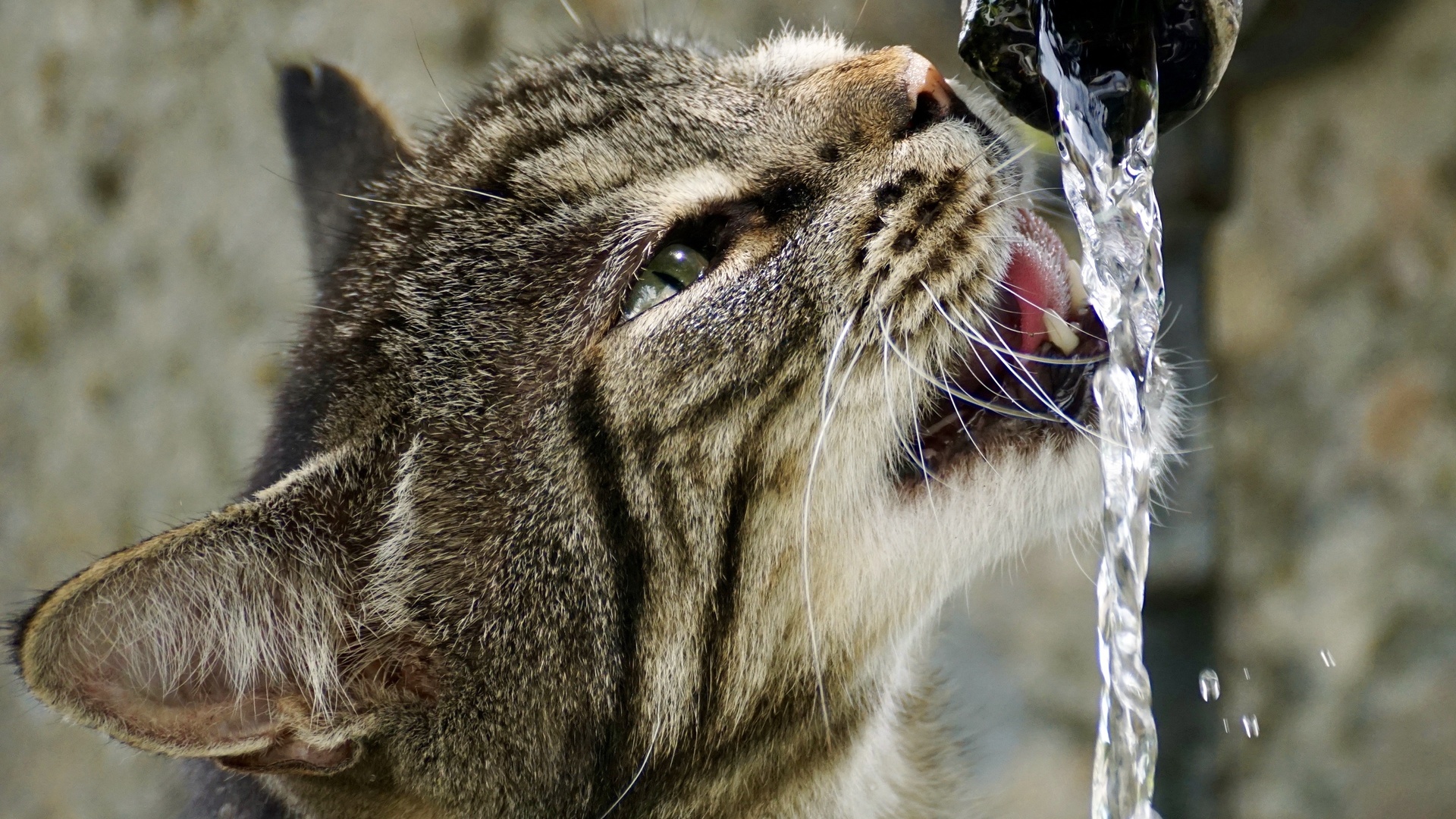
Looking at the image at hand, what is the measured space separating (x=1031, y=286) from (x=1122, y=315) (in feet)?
0.40

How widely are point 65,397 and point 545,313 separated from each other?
2139 mm

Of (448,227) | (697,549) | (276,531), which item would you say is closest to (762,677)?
(697,549)

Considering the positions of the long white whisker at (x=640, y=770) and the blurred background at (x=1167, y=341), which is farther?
the blurred background at (x=1167, y=341)

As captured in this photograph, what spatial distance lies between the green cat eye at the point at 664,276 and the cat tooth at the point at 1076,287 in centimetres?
48

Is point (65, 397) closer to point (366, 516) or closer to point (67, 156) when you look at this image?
point (67, 156)

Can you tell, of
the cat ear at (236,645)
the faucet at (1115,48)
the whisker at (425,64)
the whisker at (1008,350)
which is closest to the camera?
the cat ear at (236,645)

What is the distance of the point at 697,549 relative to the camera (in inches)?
54.2

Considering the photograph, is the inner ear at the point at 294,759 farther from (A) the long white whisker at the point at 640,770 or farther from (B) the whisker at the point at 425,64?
(B) the whisker at the point at 425,64

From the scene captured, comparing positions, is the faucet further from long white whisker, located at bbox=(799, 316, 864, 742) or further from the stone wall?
the stone wall

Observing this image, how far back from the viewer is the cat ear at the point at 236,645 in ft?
3.64

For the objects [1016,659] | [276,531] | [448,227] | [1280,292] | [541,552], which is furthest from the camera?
[1016,659]

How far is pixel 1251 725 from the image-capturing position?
8.71ft

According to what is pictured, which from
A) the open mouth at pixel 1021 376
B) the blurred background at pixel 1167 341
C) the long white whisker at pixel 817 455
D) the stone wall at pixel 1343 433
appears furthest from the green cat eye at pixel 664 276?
the stone wall at pixel 1343 433

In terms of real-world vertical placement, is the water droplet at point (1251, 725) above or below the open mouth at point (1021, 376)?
below
